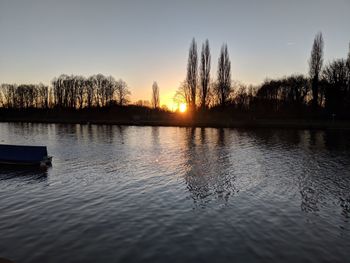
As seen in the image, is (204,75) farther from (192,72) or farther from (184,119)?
(184,119)

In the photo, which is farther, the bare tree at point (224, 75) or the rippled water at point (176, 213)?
the bare tree at point (224, 75)

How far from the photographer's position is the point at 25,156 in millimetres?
23719

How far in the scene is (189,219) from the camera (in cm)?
1193

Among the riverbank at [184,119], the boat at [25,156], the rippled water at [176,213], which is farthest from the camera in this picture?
the riverbank at [184,119]

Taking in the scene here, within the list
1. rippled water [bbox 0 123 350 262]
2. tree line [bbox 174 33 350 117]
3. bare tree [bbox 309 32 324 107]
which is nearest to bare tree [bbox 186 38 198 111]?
tree line [bbox 174 33 350 117]

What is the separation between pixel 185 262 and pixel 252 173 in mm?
13890

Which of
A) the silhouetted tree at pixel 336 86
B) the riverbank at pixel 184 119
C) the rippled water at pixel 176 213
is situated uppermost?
→ the silhouetted tree at pixel 336 86

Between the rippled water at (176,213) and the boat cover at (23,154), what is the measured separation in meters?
1.47

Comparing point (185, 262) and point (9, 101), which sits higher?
point (9, 101)

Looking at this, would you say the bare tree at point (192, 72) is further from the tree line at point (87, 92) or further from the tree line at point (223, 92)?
the tree line at point (87, 92)

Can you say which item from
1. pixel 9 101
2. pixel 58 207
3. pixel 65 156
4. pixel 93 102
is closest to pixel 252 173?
pixel 58 207

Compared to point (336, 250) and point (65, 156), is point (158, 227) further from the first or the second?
point (65, 156)

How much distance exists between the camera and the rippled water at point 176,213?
911cm

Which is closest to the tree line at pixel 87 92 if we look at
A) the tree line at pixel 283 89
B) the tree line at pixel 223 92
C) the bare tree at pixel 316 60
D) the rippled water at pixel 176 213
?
the tree line at pixel 223 92
